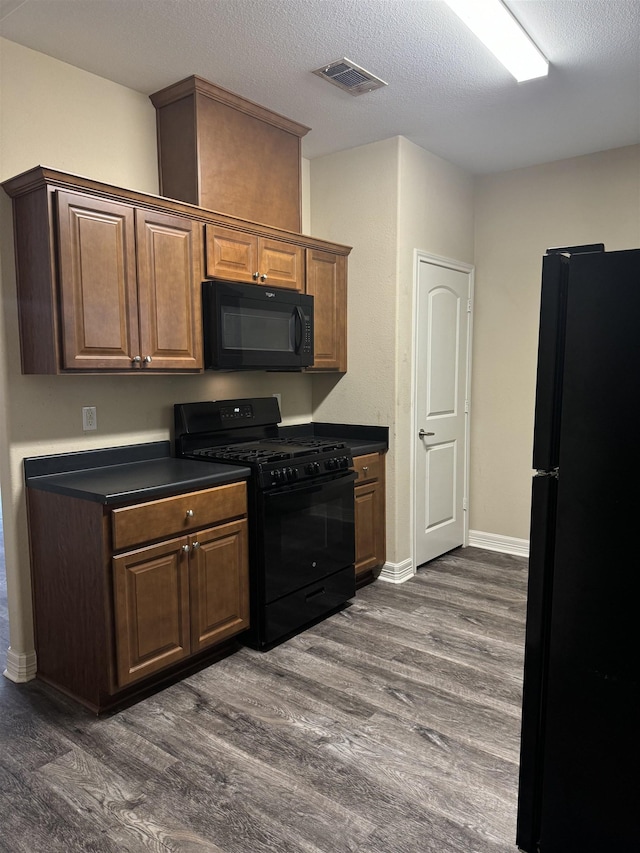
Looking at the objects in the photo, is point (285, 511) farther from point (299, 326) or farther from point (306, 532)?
point (299, 326)

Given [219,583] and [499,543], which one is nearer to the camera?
[219,583]

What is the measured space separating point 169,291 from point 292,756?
1.96 meters

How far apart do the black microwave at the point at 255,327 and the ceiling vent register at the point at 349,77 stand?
102 centimetres

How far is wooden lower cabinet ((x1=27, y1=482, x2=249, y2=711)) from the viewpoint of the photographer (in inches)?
91.0

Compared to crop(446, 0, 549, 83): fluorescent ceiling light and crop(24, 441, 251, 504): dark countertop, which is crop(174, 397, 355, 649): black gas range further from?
crop(446, 0, 549, 83): fluorescent ceiling light

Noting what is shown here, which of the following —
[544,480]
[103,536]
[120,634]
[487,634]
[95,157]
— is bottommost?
[487,634]

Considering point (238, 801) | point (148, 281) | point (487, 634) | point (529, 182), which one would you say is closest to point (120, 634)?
point (238, 801)

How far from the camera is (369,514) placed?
3.69 metres

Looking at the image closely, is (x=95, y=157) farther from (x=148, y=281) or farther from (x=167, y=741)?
(x=167, y=741)

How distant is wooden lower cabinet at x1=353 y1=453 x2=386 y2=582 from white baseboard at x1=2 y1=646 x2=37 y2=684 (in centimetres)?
177

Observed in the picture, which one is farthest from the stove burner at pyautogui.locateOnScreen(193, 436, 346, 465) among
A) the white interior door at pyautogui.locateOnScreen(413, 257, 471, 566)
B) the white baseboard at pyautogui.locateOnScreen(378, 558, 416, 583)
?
the white baseboard at pyautogui.locateOnScreen(378, 558, 416, 583)

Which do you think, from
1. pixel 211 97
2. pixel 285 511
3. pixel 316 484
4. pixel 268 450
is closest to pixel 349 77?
pixel 211 97

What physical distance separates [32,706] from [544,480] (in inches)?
92.5

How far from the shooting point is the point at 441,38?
2.48m
